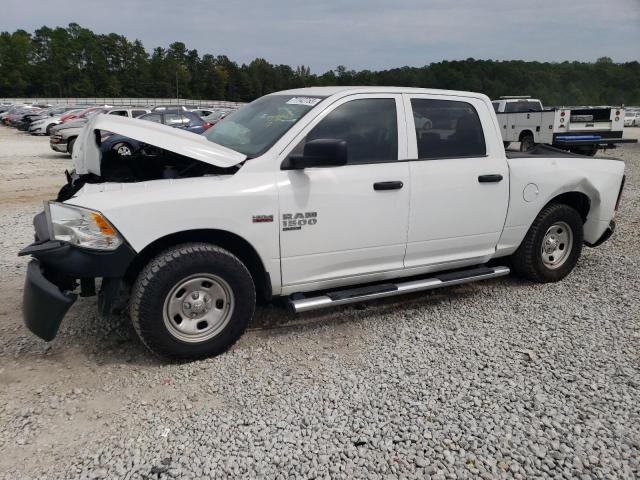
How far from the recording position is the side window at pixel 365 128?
391cm

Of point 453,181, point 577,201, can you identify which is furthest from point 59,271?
point 577,201

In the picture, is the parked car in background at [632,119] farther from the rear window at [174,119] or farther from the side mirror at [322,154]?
the side mirror at [322,154]

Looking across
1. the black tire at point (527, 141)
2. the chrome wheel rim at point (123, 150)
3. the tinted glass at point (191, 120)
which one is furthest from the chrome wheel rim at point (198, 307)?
the black tire at point (527, 141)

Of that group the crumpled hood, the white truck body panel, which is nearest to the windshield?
the white truck body panel

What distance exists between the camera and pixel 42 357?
3.68m

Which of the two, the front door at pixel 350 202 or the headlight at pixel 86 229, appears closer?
the headlight at pixel 86 229

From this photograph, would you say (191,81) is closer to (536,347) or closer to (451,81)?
(451,81)

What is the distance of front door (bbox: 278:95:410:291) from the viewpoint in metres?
3.72

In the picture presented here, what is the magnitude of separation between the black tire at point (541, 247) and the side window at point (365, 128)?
6.10ft

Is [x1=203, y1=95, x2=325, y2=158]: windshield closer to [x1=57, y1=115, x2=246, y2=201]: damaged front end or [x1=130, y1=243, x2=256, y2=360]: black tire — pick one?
[x1=57, y1=115, x2=246, y2=201]: damaged front end

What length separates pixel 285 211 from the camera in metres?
3.65

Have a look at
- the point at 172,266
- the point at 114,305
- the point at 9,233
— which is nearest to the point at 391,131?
the point at 172,266

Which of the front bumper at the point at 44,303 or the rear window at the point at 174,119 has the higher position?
the rear window at the point at 174,119

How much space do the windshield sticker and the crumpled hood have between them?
71 cm
